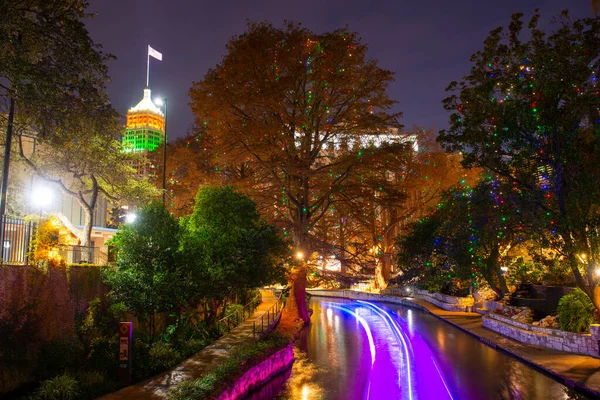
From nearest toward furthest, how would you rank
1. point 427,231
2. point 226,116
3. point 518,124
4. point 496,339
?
point 518,124 < point 496,339 < point 226,116 < point 427,231

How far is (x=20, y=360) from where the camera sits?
39.0 feet

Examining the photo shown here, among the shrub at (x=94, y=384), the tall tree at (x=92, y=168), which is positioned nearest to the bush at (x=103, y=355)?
the shrub at (x=94, y=384)

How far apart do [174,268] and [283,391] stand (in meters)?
5.60

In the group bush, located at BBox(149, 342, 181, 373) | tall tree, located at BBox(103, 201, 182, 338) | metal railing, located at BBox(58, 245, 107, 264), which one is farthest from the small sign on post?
metal railing, located at BBox(58, 245, 107, 264)

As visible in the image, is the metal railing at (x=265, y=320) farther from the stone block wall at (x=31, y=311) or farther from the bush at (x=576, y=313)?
the bush at (x=576, y=313)

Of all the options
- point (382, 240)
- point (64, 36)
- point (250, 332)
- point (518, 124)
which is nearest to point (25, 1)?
point (64, 36)

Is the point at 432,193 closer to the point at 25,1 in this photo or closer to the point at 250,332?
the point at 250,332

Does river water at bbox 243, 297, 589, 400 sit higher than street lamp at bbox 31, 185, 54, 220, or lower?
lower

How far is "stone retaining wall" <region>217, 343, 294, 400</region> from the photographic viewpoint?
43.5 feet

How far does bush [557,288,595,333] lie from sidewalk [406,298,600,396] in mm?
1197

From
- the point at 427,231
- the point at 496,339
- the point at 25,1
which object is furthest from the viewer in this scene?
the point at 427,231

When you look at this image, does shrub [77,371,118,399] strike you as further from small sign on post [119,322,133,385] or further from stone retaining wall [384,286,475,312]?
stone retaining wall [384,286,475,312]

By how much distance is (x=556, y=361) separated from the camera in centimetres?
1698

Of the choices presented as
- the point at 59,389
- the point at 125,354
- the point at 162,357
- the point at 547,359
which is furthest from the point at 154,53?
the point at 547,359
